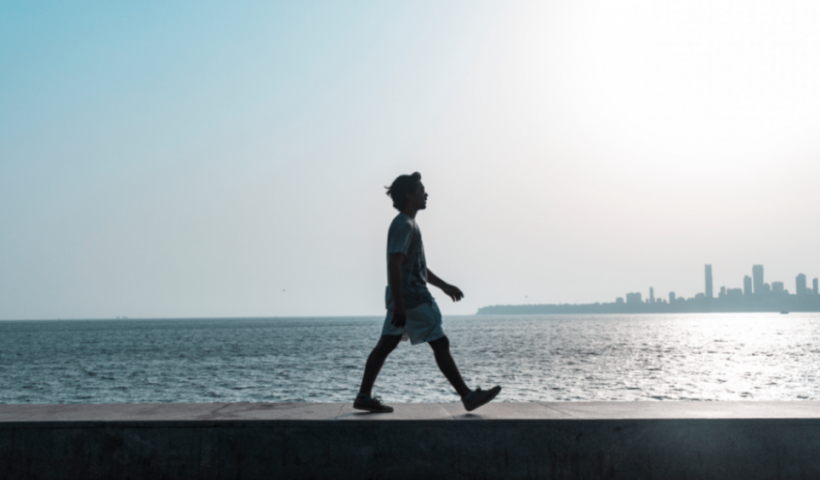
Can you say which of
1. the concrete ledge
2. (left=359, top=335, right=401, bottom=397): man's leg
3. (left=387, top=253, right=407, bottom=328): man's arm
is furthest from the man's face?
the concrete ledge

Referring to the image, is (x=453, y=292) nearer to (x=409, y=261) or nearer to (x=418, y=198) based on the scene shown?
(x=409, y=261)

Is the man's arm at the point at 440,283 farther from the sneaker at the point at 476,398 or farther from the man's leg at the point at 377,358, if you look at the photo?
the sneaker at the point at 476,398

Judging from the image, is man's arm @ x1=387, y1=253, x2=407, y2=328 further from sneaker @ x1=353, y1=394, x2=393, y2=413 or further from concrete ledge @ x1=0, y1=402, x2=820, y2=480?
concrete ledge @ x1=0, y1=402, x2=820, y2=480

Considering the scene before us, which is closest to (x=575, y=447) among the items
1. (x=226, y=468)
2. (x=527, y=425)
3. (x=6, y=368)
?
(x=527, y=425)

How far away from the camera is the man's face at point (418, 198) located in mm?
5191

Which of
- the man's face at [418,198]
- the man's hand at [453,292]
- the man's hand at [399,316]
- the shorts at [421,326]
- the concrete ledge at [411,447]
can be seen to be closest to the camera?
the concrete ledge at [411,447]

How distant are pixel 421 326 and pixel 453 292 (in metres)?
0.60

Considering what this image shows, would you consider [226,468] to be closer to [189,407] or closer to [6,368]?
[189,407]

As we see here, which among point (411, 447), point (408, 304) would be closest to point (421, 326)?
point (408, 304)

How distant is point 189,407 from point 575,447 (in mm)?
2841

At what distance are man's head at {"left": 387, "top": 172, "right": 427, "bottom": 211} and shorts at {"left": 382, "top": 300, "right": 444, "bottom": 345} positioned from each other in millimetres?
782

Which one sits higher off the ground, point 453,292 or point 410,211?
point 410,211

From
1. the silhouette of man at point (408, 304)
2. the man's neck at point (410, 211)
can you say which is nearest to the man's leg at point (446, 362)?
the silhouette of man at point (408, 304)

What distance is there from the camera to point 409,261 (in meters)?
5.11
